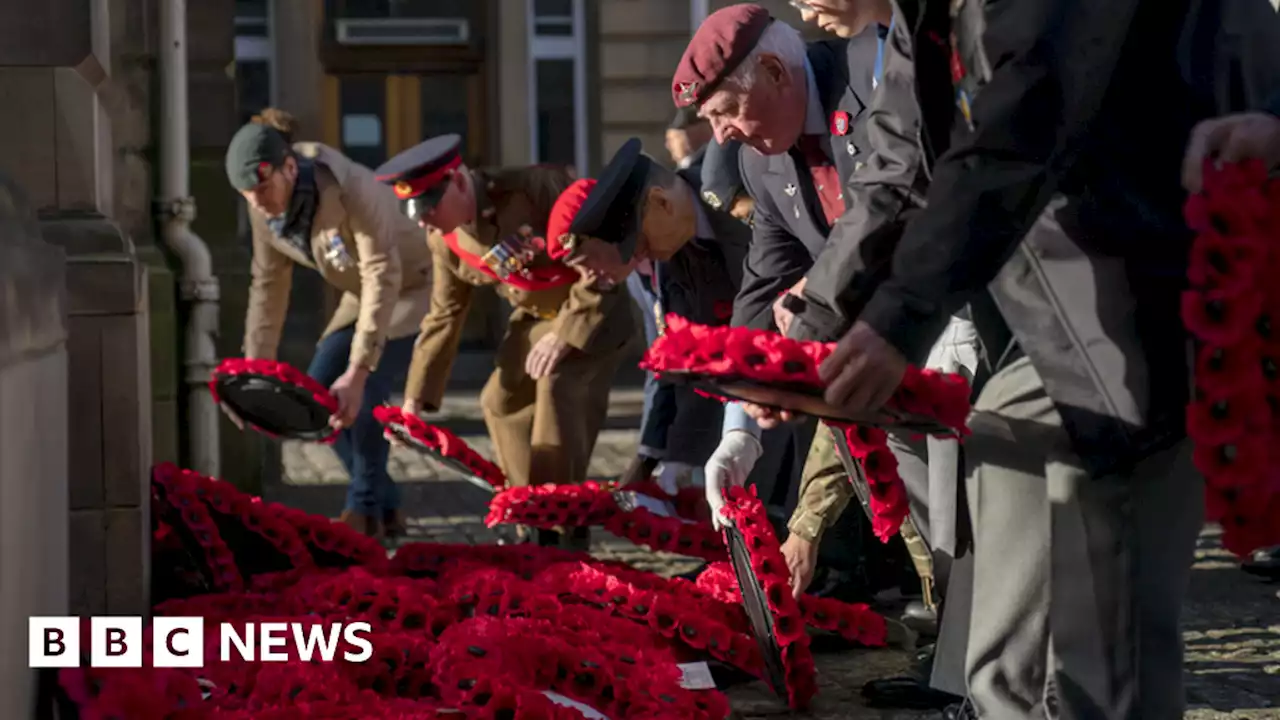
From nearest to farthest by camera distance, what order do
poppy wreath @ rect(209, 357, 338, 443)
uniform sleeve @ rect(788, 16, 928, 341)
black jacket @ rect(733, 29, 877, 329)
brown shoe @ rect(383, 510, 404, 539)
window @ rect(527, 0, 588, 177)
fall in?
uniform sleeve @ rect(788, 16, 928, 341) < black jacket @ rect(733, 29, 877, 329) < poppy wreath @ rect(209, 357, 338, 443) < brown shoe @ rect(383, 510, 404, 539) < window @ rect(527, 0, 588, 177)

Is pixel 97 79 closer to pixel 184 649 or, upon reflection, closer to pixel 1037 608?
pixel 184 649

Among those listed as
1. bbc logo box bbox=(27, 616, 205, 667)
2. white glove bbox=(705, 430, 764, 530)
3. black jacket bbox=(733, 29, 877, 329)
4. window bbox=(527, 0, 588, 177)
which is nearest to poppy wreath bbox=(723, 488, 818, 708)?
white glove bbox=(705, 430, 764, 530)

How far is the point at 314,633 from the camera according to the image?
4441 mm

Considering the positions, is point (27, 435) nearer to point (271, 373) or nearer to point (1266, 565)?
point (271, 373)

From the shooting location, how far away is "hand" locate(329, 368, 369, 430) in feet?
23.8

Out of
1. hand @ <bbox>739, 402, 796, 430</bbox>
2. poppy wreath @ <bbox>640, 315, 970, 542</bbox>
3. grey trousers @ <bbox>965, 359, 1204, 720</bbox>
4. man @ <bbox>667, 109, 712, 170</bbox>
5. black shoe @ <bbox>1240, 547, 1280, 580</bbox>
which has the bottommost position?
black shoe @ <bbox>1240, 547, 1280, 580</bbox>

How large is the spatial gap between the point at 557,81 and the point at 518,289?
11.3 meters

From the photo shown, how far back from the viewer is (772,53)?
4664 mm

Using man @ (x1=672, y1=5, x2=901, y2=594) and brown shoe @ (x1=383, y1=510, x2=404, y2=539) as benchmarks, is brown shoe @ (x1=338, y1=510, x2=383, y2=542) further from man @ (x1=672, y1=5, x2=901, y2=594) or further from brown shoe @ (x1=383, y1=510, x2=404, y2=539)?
man @ (x1=672, y1=5, x2=901, y2=594)

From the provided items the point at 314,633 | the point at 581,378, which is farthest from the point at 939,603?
the point at 581,378

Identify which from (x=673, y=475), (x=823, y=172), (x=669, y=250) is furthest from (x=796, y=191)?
(x=673, y=475)

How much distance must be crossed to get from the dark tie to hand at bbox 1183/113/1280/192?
Answer: 2.10m

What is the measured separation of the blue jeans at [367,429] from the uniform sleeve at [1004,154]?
5405mm

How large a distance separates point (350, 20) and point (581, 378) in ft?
42.1
